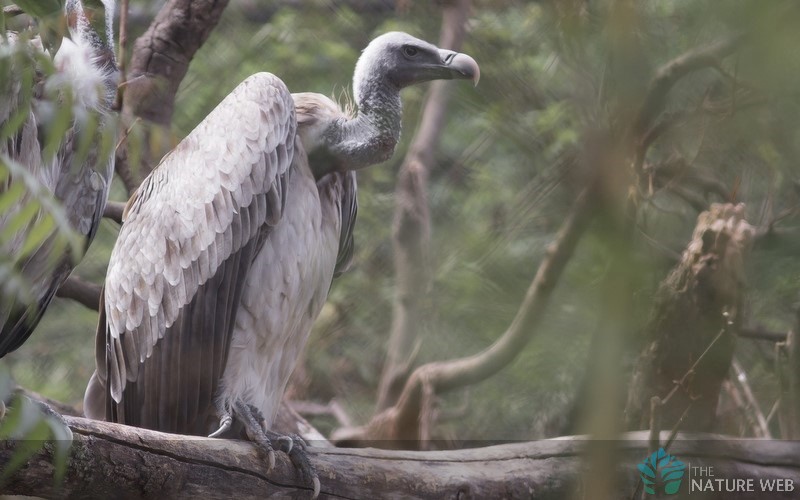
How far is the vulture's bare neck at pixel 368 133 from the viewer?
2678 mm

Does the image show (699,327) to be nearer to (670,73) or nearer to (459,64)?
(459,64)

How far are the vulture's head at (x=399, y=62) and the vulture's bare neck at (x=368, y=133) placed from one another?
49 mm

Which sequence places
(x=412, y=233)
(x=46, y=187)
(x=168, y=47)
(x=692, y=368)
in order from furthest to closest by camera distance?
(x=412, y=233) < (x=168, y=47) < (x=46, y=187) < (x=692, y=368)

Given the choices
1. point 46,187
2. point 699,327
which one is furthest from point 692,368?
point 46,187

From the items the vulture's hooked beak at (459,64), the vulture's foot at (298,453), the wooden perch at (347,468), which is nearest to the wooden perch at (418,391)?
the wooden perch at (347,468)

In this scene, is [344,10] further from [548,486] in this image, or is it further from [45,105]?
[45,105]

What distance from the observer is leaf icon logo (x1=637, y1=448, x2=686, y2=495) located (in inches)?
92.5

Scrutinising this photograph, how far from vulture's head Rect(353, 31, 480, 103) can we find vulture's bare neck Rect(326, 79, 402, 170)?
0.05m

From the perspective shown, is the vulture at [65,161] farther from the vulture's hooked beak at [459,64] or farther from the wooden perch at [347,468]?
the vulture's hooked beak at [459,64]

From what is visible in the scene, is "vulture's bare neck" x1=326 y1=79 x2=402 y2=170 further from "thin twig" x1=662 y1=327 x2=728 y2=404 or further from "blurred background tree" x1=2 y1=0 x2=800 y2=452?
"thin twig" x1=662 y1=327 x2=728 y2=404

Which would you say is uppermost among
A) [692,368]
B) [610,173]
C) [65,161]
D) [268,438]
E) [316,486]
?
[65,161]

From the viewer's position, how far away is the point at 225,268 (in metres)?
2.46

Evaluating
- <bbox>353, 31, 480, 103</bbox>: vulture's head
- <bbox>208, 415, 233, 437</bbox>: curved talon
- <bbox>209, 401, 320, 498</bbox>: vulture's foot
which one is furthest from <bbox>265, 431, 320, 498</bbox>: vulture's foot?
<bbox>353, 31, 480, 103</bbox>: vulture's head

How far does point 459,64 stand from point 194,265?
945 mm
